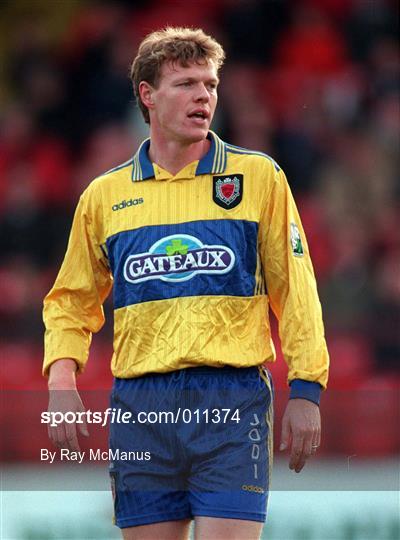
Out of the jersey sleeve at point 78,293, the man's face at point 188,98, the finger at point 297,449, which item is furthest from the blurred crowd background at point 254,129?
the finger at point 297,449

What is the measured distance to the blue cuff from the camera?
3920 mm

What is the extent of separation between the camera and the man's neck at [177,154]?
4.21 m

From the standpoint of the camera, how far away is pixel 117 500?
4098 mm

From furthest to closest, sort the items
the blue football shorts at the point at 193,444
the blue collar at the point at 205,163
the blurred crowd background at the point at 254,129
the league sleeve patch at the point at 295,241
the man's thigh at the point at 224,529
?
1. the blurred crowd background at the point at 254,129
2. the blue collar at the point at 205,163
3. the league sleeve patch at the point at 295,241
4. the blue football shorts at the point at 193,444
5. the man's thigh at the point at 224,529

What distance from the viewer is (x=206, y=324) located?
13.2 feet

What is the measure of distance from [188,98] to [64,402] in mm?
1023

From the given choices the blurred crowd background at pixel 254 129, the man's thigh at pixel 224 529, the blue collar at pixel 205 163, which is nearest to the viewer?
the man's thigh at pixel 224 529

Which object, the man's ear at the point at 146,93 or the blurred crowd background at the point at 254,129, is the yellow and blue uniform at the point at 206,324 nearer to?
the man's ear at the point at 146,93

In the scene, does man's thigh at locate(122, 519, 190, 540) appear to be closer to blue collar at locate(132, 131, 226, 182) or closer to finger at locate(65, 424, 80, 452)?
finger at locate(65, 424, 80, 452)

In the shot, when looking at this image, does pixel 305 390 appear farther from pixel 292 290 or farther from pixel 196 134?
pixel 196 134

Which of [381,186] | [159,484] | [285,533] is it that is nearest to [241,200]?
[159,484]

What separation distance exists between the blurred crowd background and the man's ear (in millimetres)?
3692

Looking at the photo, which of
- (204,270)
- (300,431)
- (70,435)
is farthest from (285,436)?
(70,435)

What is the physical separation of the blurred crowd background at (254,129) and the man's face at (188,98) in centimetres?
376
